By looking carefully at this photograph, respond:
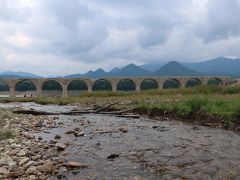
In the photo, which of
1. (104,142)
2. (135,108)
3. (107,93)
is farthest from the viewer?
(107,93)

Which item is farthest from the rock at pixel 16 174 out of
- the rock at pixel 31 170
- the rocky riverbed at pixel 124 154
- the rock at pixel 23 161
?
the rock at pixel 23 161

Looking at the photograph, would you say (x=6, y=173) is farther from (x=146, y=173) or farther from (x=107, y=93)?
(x=107, y=93)

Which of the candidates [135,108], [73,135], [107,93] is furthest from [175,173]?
[107,93]

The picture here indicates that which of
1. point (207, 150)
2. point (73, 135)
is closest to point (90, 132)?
point (73, 135)

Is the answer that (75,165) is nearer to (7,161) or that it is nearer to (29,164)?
(29,164)

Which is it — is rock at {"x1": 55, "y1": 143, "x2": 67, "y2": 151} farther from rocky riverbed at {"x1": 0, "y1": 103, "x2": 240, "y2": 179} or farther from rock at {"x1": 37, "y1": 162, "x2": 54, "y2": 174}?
rock at {"x1": 37, "y1": 162, "x2": 54, "y2": 174}

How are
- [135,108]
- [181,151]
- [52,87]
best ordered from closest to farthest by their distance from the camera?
[181,151], [135,108], [52,87]

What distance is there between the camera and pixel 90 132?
1563 centimetres

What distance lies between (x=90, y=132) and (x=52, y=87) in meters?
81.1

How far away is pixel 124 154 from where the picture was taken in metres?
10.9

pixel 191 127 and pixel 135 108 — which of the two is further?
pixel 135 108

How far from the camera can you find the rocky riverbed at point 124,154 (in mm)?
8758

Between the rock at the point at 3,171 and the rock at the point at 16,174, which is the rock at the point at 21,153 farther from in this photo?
the rock at the point at 16,174

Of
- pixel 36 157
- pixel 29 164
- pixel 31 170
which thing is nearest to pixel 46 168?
pixel 31 170
